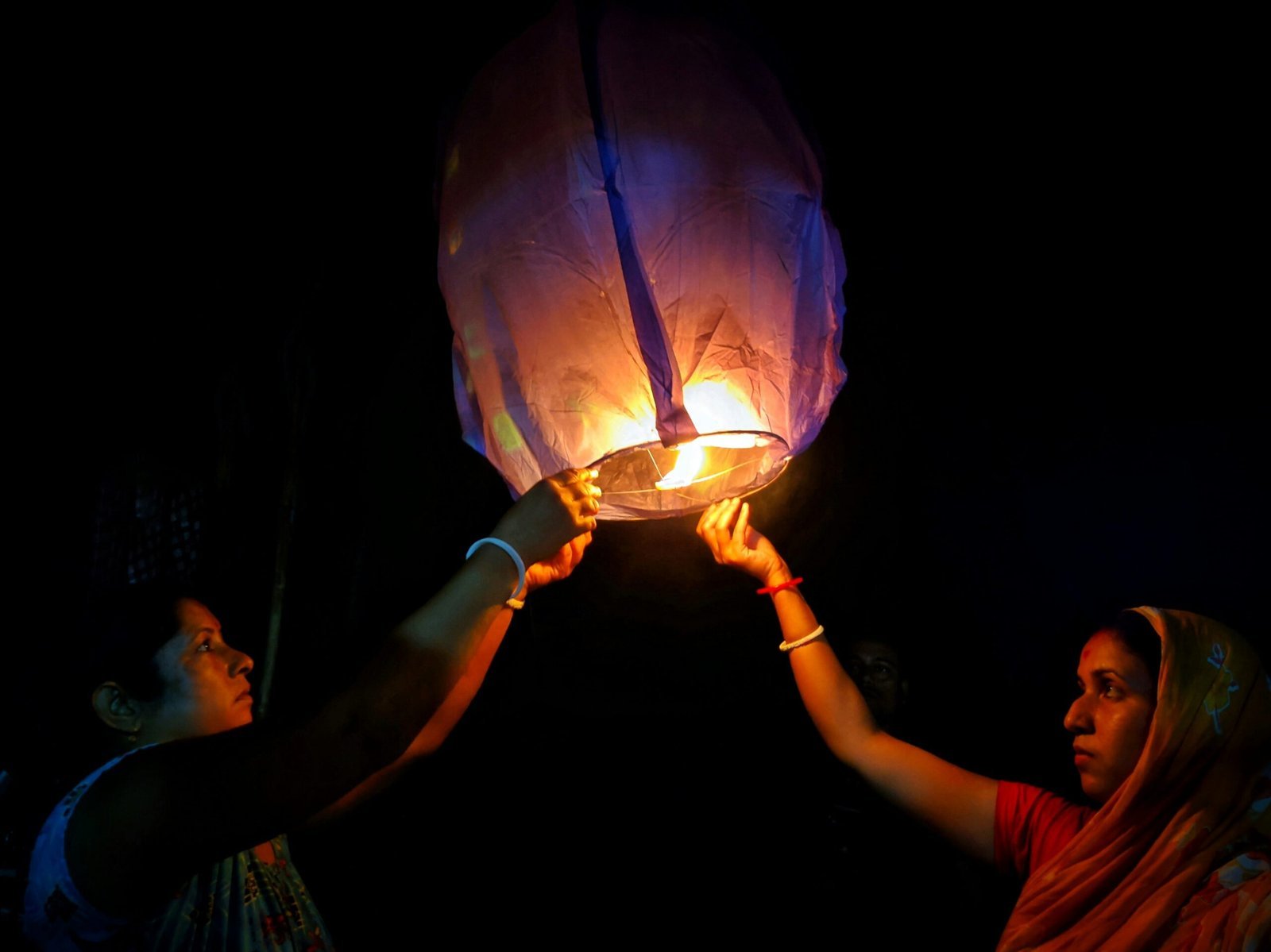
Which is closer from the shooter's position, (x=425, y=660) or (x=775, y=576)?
(x=425, y=660)

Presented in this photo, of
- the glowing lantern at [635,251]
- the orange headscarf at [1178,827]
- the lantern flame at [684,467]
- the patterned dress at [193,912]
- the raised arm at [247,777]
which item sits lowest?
the orange headscarf at [1178,827]

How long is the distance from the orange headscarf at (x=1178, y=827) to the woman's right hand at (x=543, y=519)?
1.31 meters

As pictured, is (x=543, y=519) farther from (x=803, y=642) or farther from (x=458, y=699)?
(x=803, y=642)

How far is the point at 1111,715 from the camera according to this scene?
1632 mm

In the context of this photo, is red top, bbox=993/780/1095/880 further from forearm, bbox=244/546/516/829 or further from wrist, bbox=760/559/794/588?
forearm, bbox=244/546/516/829

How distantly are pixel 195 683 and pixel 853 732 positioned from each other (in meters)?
1.53

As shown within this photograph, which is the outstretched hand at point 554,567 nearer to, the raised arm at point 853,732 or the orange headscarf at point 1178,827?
the raised arm at point 853,732

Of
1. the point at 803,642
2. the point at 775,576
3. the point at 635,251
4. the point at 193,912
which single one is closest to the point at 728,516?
the point at 775,576

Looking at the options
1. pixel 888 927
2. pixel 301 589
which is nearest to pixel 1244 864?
pixel 888 927

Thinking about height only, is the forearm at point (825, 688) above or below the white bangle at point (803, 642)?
below

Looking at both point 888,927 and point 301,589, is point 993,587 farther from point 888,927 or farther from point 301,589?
point 301,589

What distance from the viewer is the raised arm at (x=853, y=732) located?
1714 millimetres

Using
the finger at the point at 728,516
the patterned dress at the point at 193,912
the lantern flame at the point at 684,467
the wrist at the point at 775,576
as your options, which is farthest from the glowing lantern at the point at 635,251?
the patterned dress at the point at 193,912

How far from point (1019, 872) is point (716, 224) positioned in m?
1.62
